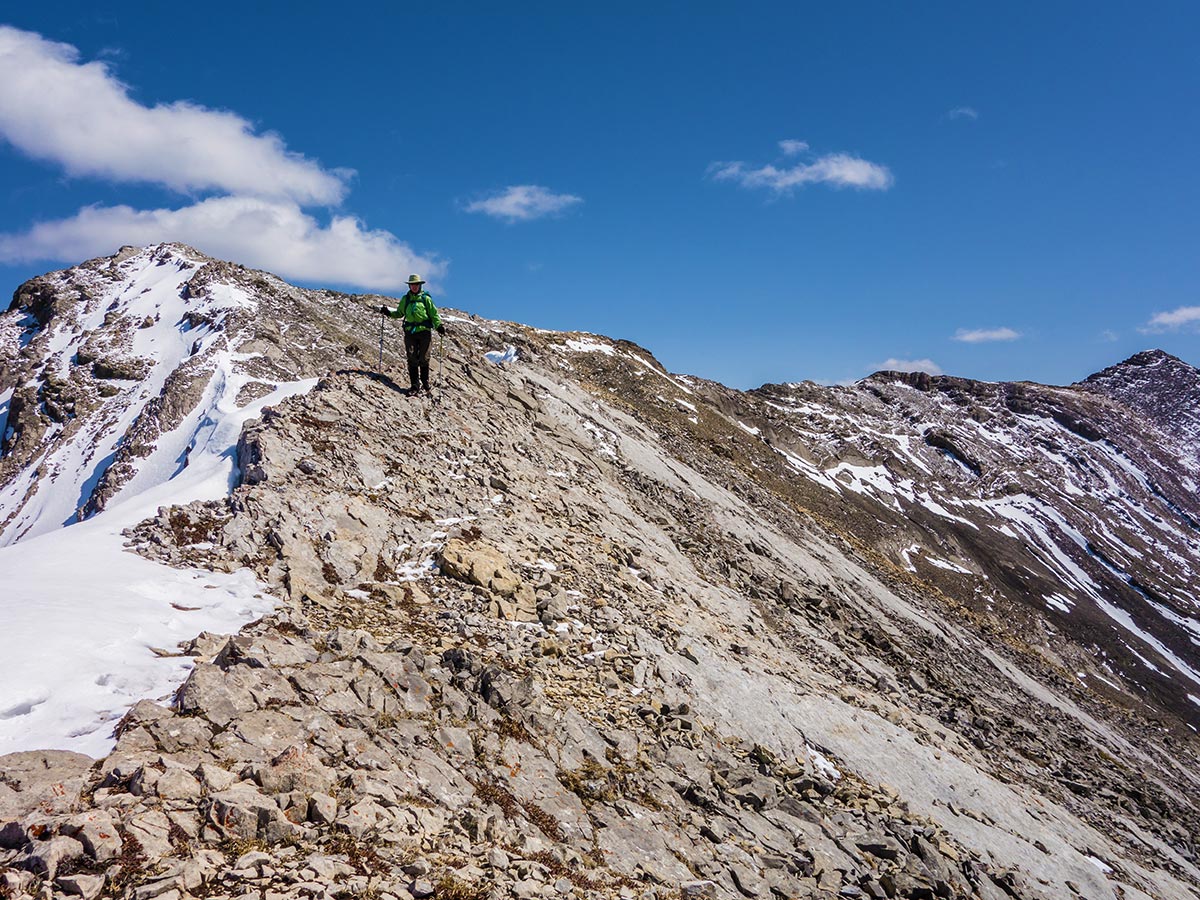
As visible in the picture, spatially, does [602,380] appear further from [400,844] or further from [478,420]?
[400,844]

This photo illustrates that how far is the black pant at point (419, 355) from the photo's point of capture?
22.0 metres

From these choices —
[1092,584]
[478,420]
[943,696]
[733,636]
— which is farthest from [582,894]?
[1092,584]

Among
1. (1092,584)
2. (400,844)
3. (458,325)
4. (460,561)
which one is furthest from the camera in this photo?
(1092,584)

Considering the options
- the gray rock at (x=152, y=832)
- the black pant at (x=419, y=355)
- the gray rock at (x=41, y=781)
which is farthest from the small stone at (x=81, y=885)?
the black pant at (x=419, y=355)

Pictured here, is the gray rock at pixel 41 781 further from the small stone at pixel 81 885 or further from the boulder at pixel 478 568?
the boulder at pixel 478 568

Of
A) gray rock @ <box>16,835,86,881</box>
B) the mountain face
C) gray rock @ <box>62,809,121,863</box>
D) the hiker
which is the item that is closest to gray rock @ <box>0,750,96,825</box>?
the mountain face

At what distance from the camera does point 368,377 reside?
2244 cm

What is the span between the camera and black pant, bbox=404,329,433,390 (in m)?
22.0

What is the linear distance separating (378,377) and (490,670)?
14.3 metres

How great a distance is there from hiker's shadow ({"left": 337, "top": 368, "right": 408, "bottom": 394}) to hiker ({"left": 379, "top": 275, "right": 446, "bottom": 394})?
48 cm

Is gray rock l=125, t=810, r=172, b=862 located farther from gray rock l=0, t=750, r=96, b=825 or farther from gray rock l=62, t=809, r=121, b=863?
gray rock l=0, t=750, r=96, b=825

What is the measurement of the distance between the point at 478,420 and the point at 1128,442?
211 meters

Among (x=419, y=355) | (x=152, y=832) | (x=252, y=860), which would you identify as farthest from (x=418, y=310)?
(x=252, y=860)

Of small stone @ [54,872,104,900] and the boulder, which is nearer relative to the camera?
small stone @ [54,872,104,900]
